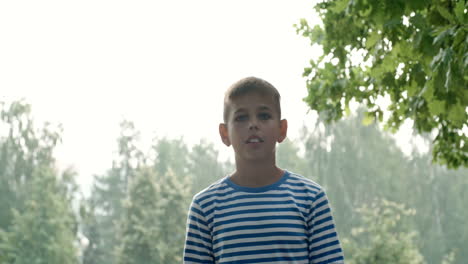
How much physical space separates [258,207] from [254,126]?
43 cm

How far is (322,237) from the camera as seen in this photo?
128 inches

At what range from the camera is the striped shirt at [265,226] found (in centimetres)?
320

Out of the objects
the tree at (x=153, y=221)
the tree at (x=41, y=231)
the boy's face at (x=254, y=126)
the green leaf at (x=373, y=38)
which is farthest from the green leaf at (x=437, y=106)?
the tree at (x=41, y=231)

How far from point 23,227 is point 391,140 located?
1238 inches

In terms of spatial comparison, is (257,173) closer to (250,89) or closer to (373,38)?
(250,89)

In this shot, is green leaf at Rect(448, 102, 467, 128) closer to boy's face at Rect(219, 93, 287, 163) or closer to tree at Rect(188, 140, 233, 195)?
boy's face at Rect(219, 93, 287, 163)

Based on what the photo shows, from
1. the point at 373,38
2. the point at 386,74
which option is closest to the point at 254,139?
the point at 373,38

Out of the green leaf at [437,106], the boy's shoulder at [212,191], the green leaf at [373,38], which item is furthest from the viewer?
the green leaf at [373,38]

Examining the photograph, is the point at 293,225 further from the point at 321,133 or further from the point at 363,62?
the point at 321,133

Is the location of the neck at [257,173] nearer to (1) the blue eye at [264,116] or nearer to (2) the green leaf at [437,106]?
(1) the blue eye at [264,116]

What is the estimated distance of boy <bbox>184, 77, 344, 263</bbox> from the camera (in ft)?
10.5

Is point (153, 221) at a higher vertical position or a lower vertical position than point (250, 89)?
higher

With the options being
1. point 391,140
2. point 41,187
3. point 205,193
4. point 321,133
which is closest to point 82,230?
point 41,187

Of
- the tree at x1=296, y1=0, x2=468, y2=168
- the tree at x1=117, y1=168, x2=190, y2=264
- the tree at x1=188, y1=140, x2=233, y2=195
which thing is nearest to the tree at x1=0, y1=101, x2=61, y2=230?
the tree at x1=117, y1=168, x2=190, y2=264
